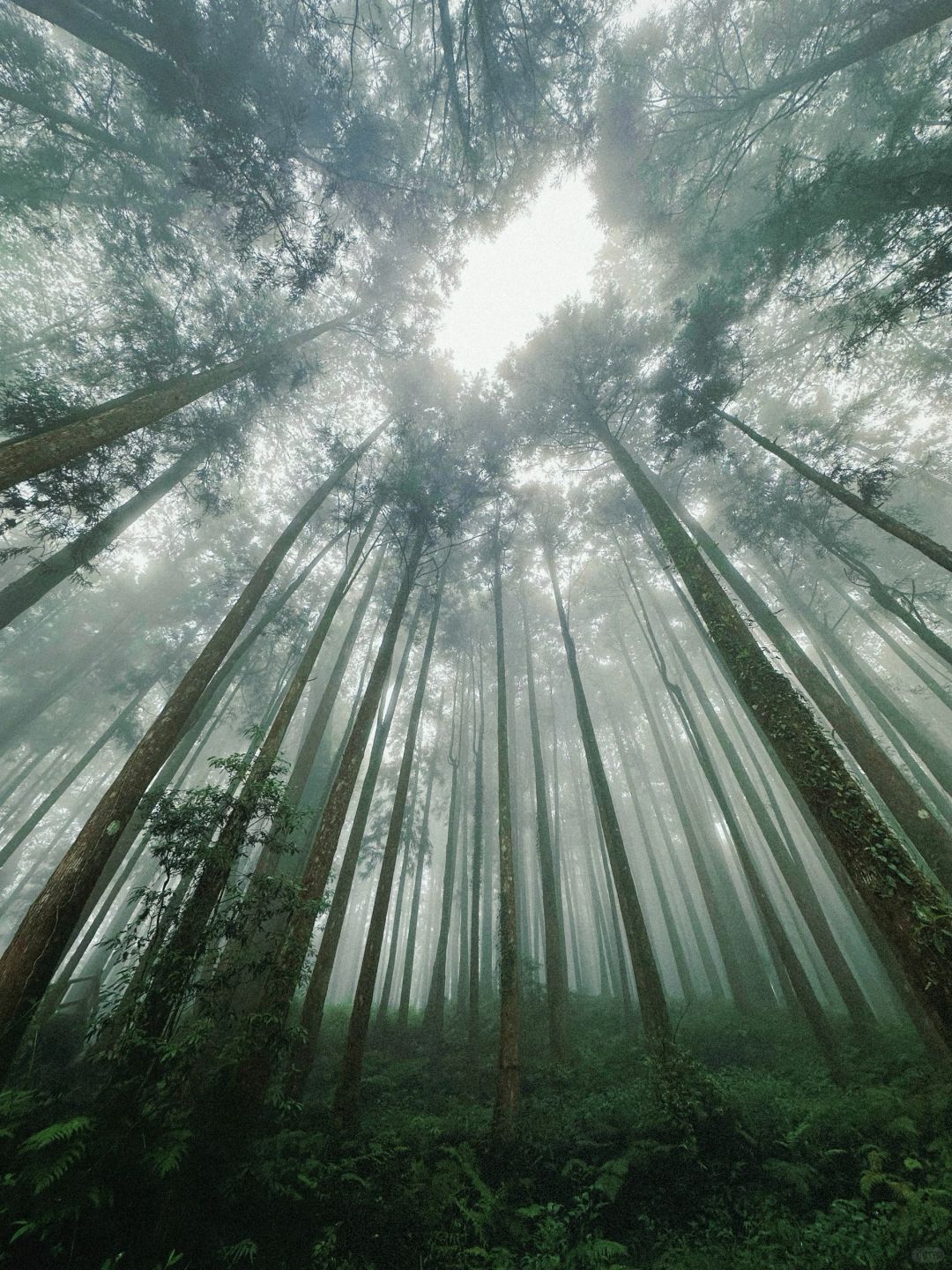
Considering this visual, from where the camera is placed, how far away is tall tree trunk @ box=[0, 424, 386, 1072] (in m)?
4.63

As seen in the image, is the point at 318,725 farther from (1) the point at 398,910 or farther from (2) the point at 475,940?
(1) the point at 398,910

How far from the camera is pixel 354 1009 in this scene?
7160mm

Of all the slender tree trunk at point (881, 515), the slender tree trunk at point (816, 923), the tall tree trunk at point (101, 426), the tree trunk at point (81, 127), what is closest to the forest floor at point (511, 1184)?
the slender tree trunk at point (816, 923)

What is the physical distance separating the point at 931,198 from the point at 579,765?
2700 cm

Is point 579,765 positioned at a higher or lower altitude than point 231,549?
lower

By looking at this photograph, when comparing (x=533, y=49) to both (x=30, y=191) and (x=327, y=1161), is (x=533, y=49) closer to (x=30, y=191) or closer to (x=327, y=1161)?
(x=30, y=191)

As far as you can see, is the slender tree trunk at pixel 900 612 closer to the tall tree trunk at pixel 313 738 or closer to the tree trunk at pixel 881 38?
the tree trunk at pixel 881 38

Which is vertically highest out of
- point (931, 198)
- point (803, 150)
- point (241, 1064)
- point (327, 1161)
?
point (803, 150)

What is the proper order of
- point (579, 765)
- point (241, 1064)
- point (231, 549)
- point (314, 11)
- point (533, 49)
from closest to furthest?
1. point (241, 1064)
2. point (314, 11)
3. point (533, 49)
4. point (231, 549)
5. point (579, 765)

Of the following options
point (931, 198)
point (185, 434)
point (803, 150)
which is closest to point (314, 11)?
point (185, 434)

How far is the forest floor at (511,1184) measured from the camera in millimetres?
3535

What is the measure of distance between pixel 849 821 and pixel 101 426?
35.5 feet

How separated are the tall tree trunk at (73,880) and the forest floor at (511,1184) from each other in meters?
0.95

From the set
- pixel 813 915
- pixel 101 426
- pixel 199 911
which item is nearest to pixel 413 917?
pixel 813 915
